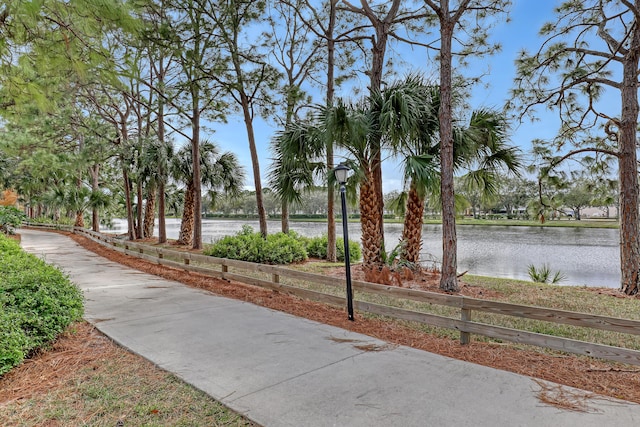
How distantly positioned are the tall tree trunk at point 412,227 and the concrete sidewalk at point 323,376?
4.55 m

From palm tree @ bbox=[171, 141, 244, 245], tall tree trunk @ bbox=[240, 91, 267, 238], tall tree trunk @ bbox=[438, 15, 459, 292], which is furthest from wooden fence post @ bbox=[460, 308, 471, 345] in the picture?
palm tree @ bbox=[171, 141, 244, 245]

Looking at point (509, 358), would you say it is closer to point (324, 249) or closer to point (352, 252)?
point (352, 252)

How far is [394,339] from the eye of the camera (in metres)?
4.45

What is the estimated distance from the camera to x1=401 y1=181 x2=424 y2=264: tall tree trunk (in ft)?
29.1

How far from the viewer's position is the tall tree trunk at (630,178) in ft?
26.4

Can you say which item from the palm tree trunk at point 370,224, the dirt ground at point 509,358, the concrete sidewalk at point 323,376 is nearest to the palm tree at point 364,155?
the palm tree trunk at point 370,224

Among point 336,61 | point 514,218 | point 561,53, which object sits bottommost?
point 514,218

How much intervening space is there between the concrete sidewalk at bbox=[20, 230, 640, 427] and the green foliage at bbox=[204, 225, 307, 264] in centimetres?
590

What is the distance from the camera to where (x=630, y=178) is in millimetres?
8062

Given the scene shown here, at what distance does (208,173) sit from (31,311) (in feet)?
41.5

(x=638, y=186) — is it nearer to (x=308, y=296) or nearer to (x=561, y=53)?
(x=561, y=53)

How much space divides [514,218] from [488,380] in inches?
2470

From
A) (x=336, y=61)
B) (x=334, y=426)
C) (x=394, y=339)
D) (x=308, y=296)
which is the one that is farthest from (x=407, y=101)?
(x=336, y=61)

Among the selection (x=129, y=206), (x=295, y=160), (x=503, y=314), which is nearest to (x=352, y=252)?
(x=295, y=160)
